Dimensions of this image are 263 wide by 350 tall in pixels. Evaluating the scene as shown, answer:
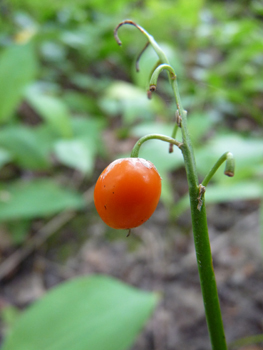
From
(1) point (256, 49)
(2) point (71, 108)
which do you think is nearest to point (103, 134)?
(2) point (71, 108)

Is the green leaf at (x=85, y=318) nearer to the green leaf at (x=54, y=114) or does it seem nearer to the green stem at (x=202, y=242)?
the green stem at (x=202, y=242)

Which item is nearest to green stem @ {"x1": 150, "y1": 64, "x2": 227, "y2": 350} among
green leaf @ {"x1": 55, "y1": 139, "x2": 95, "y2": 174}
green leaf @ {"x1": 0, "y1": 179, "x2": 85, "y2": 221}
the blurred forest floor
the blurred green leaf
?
the blurred forest floor

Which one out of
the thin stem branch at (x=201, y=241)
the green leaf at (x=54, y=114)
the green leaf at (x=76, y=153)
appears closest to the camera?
the thin stem branch at (x=201, y=241)

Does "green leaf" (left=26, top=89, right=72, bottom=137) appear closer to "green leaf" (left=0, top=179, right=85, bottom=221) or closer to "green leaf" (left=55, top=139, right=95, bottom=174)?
"green leaf" (left=55, top=139, right=95, bottom=174)

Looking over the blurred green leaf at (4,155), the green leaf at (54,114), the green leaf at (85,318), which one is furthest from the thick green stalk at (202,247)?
the green leaf at (54,114)

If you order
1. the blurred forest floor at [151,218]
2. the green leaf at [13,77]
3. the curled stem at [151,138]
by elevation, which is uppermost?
the curled stem at [151,138]

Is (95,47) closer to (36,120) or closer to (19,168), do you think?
(36,120)
